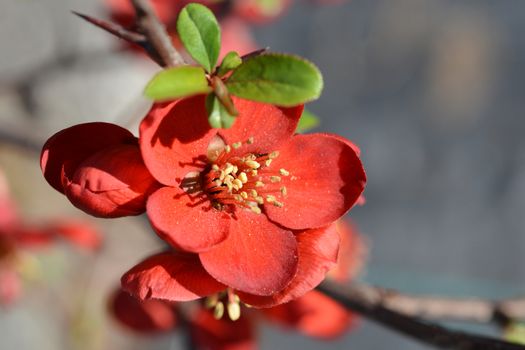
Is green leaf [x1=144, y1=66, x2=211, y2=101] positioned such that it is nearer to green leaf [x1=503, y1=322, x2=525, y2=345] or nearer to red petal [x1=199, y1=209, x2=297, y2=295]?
red petal [x1=199, y1=209, x2=297, y2=295]

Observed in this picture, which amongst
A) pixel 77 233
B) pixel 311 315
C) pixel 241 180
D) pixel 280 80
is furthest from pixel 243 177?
pixel 77 233

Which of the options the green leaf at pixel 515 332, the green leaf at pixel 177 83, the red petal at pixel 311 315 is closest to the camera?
the green leaf at pixel 177 83

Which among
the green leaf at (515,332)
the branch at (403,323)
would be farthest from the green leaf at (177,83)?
the green leaf at (515,332)

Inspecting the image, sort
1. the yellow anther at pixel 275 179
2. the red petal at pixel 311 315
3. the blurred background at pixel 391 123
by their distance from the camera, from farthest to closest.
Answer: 1. the blurred background at pixel 391 123
2. the red petal at pixel 311 315
3. the yellow anther at pixel 275 179

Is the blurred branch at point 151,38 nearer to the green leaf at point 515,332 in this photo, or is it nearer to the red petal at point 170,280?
the red petal at point 170,280

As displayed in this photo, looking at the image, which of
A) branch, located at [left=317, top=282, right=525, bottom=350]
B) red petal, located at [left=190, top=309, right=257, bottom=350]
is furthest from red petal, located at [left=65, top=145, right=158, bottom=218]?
red petal, located at [left=190, top=309, right=257, bottom=350]

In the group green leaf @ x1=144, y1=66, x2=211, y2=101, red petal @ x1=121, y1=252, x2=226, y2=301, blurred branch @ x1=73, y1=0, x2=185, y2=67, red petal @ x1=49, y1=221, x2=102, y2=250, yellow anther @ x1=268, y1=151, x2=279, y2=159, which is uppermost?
green leaf @ x1=144, y1=66, x2=211, y2=101

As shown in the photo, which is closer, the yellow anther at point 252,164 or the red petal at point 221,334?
the yellow anther at point 252,164
